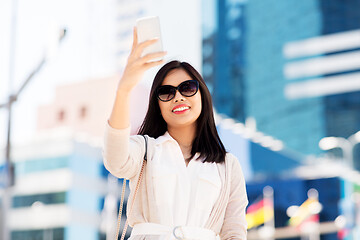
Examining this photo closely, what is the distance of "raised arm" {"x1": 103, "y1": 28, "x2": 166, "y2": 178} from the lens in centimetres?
234

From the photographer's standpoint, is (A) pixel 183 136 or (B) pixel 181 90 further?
(A) pixel 183 136

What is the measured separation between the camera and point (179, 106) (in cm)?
293

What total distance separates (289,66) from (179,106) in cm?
8231

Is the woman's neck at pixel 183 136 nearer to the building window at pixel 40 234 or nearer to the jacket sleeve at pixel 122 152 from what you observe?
the jacket sleeve at pixel 122 152

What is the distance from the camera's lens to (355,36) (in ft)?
262

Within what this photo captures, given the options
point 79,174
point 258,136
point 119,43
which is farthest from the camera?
point 119,43

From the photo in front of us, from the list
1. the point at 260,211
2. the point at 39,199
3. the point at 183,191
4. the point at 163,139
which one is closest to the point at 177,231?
→ the point at 183,191

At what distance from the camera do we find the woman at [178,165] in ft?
8.63

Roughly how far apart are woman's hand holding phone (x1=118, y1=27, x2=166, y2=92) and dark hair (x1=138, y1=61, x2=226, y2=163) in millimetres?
604

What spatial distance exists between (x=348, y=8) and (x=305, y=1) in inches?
226

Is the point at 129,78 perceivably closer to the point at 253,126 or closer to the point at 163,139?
the point at 163,139

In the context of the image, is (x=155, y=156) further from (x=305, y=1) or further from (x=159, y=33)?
(x=305, y=1)

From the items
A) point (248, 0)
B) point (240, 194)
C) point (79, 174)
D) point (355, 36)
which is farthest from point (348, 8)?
point (240, 194)

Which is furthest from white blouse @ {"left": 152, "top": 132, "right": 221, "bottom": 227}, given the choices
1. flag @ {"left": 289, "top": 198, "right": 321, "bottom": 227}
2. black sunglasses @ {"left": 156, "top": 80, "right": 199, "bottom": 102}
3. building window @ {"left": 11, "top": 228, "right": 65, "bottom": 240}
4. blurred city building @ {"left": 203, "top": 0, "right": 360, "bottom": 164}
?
blurred city building @ {"left": 203, "top": 0, "right": 360, "bottom": 164}
